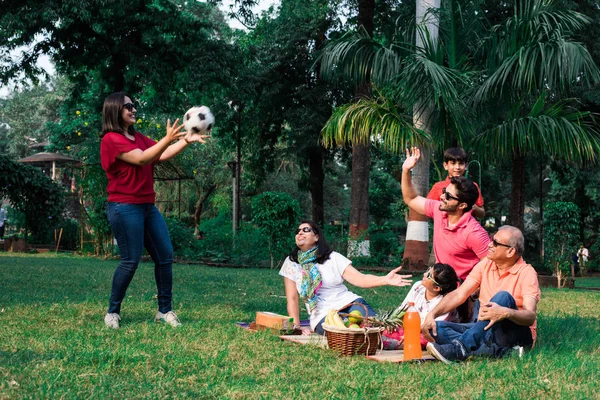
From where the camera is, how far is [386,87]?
14539 millimetres

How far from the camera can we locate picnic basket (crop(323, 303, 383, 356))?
5.41 meters

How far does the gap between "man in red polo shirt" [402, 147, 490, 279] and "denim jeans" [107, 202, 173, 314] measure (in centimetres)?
233

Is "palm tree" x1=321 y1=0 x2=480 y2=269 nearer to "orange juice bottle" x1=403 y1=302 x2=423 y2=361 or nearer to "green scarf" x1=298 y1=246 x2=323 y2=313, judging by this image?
"green scarf" x1=298 y1=246 x2=323 y2=313

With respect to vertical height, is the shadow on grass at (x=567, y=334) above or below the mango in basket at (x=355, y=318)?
below

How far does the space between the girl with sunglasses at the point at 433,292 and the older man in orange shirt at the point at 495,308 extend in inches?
7.7

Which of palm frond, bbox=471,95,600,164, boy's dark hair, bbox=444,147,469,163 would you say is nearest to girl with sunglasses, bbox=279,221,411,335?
boy's dark hair, bbox=444,147,469,163

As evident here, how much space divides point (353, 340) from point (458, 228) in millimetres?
1430

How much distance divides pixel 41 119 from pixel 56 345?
200 ft

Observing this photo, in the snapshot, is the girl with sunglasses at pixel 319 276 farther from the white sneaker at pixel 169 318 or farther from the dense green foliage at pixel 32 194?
the dense green foliage at pixel 32 194

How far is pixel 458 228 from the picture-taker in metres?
6.09

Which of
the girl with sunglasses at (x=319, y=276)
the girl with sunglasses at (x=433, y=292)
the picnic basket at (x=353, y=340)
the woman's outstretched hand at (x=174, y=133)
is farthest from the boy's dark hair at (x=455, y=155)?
the woman's outstretched hand at (x=174, y=133)

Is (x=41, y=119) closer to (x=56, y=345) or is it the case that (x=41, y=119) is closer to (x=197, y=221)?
(x=197, y=221)

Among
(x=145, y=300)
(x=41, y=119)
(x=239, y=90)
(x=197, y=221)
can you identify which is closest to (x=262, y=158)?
(x=239, y=90)

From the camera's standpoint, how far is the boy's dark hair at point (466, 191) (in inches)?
238
